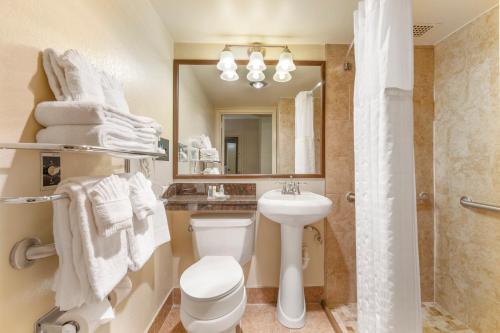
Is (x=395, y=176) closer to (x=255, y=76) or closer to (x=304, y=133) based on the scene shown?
(x=304, y=133)

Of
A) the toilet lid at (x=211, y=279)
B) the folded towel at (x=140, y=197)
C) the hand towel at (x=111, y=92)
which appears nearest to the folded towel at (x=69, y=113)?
the hand towel at (x=111, y=92)

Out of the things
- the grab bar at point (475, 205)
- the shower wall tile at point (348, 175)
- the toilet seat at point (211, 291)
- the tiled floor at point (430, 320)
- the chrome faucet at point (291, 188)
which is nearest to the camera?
the toilet seat at point (211, 291)

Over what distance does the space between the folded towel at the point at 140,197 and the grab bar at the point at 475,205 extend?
1849mm

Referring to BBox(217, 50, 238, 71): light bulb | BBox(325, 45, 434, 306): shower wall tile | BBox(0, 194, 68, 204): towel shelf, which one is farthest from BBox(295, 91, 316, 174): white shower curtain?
BBox(0, 194, 68, 204): towel shelf

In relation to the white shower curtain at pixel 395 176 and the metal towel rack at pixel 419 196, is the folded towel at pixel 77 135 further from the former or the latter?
the metal towel rack at pixel 419 196

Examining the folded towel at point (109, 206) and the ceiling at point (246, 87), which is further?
the ceiling at point (246, 87)

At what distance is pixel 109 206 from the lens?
2.29 ft

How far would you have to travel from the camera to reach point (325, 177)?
5.91 feet

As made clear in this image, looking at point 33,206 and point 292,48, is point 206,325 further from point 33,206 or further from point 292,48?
point 292,48

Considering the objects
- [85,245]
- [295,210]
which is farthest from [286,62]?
[85,245]

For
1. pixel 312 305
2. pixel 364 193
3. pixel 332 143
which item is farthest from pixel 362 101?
pixel 312 305

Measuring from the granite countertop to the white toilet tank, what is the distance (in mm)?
99

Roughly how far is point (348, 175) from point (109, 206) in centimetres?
161

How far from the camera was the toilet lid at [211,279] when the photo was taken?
1120 mm
